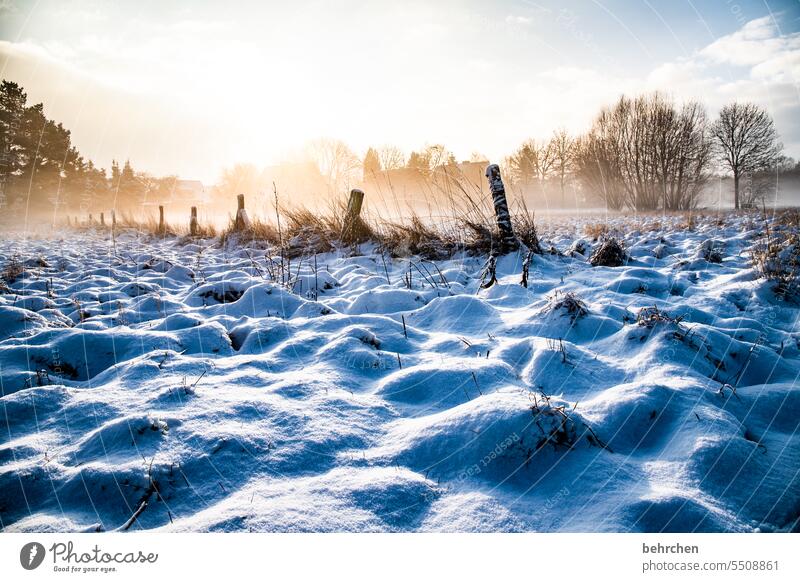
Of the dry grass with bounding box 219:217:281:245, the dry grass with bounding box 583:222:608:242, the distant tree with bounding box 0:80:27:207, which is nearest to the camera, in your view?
the dry grass with bounding box 583:222:608:242

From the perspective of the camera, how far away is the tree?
18219 mm

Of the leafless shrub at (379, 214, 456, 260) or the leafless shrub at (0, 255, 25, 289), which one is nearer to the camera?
the leafless shrub at (0, 255, 25, 289)

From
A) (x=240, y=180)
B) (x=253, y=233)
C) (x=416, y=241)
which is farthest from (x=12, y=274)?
(x=240, y=180)

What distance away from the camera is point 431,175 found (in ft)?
19.8

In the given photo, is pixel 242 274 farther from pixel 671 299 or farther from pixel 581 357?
pixel 671 299

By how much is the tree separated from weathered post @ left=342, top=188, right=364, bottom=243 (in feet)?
64.7

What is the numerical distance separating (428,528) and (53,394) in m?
1.76

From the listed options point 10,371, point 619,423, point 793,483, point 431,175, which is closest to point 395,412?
point 619,423

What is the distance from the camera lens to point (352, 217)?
246 inches

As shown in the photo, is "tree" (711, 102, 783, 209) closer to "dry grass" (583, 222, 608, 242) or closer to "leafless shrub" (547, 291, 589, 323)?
"dry grass" (583, 222, 608, 242)

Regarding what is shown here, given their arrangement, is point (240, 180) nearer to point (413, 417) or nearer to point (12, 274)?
point (12, 274)

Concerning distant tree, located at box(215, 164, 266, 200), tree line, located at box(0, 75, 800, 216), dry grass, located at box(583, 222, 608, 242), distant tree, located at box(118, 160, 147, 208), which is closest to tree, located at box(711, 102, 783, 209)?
tree line, located at box(0, 75, 800, 216)

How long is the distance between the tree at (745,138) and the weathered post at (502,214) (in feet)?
62.5

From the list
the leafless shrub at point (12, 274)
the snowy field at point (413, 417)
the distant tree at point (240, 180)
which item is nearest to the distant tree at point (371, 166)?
the snowy field at point (413, 417)
